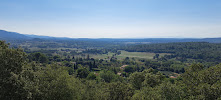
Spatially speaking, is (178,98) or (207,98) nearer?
(207,98)

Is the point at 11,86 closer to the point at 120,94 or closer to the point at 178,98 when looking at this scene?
the point at 120,94

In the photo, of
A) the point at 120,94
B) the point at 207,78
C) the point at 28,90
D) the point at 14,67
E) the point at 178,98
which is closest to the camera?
the point at 28,90

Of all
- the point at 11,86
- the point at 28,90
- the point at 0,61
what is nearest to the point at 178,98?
the point at 28,90

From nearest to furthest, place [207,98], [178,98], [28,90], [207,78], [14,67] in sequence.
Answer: [28,90], [14,67], [207,98], [178,98], [207,78]

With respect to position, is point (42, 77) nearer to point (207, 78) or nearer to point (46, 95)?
point (46, 95)

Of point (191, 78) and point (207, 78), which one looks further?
point (191, 78)

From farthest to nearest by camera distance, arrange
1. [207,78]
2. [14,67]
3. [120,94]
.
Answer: [120,94]
[207,78]
[14,67]

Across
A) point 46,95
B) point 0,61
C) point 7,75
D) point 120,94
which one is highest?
point 0,61

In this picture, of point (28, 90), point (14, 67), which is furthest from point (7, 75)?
point (28, 90)

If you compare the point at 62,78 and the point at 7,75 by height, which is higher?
the point at 7,75
